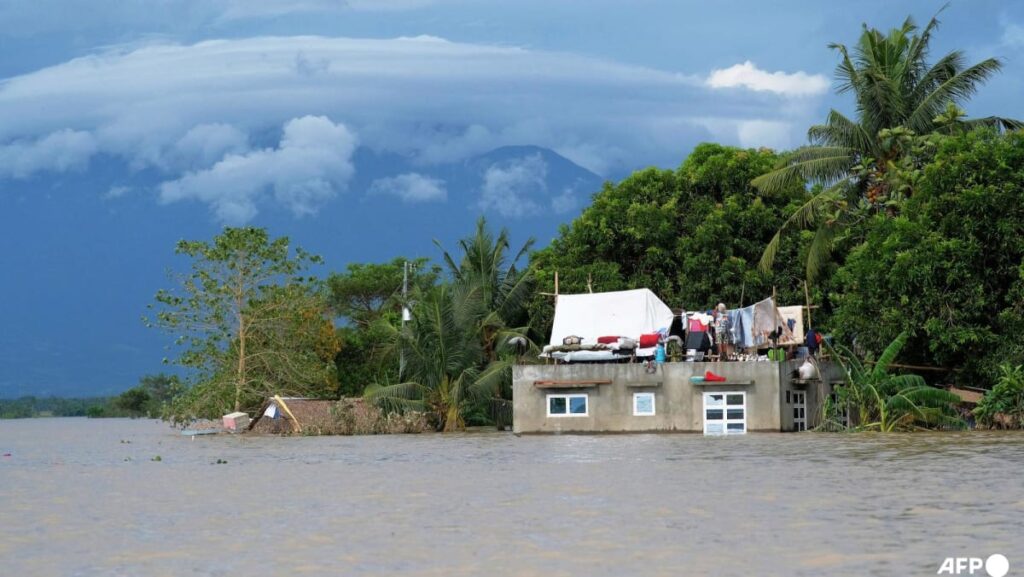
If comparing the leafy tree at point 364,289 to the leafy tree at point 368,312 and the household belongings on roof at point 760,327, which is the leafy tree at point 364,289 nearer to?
the leafy tree at point 368,312

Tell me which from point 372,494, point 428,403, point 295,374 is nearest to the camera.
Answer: point 372,494

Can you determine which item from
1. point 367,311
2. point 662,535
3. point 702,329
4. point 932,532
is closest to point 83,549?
point 662,535

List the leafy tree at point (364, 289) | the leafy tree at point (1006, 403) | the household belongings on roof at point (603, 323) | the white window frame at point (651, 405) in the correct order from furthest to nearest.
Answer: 1. the leafy tree at point (364, 289)
2. the household belongings on roof at point (603, 323)
3. the white window frame at point (651, 405)
4. the leafy tree at point (1006, 403)

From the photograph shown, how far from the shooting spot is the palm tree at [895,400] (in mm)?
37562

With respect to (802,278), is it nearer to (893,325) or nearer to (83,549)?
(893,325)

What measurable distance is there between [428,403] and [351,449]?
1299 cm

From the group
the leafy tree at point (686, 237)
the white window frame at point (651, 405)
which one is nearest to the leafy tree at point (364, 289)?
the leafy tree at point (686, 237)

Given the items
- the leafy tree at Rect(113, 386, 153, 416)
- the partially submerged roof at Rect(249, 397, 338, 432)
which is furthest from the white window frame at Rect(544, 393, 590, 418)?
the leafy tree at Rect(113, 386, 153, 416)

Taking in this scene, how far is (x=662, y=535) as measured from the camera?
13633mm

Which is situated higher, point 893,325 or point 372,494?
point 893,325

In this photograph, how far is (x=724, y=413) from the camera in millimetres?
39906

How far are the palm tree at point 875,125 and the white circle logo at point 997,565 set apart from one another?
34.3 m

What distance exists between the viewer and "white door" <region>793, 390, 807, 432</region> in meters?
40.8

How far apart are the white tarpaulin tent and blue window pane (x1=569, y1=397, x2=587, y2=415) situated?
3392mm
